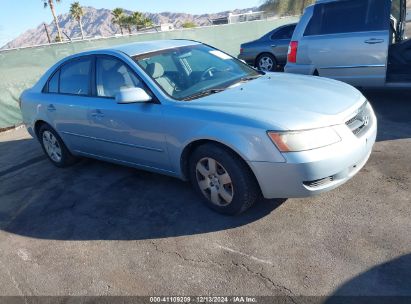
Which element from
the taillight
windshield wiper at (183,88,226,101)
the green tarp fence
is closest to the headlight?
windshield wiper at (183,88,226,101)

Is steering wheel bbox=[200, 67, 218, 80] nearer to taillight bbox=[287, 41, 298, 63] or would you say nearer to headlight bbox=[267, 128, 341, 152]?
headlight bbox=[267, 128, 341, 152]

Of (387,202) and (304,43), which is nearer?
(387,202)

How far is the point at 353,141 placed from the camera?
10.7 ft

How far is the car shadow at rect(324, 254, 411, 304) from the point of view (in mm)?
2514

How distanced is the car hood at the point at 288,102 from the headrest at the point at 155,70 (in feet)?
2.00

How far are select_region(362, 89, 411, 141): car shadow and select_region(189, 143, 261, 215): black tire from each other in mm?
2531

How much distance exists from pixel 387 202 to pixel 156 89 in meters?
2.39

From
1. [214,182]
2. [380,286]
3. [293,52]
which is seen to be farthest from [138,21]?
[380,286]

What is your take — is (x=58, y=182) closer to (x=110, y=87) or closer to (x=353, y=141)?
(x=110, y=87)

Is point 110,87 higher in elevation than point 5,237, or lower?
higher

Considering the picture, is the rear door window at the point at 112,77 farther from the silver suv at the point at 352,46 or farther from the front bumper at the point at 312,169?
the silver suv at the point at 352,46

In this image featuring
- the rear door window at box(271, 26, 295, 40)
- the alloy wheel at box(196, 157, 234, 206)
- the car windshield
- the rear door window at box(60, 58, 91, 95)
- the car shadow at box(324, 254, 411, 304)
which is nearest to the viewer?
the car shadow at box(324, 254, 411, 304)

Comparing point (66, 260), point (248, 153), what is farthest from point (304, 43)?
point (66, 260)

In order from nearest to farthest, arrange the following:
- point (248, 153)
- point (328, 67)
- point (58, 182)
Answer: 1. point (248, 153)
2. point (58, 182)
3. point (328, 67)
